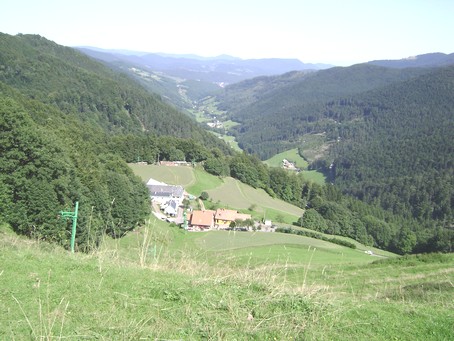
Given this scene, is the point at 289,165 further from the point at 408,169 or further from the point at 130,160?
the point at 130,160

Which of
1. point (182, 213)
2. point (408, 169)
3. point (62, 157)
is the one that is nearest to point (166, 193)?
point (182, 213)

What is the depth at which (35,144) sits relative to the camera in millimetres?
23406

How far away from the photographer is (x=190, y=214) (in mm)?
55469

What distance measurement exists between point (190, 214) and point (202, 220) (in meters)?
5.07

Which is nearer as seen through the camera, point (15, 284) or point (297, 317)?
point (297, 317)

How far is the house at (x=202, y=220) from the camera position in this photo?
4962 centimetres

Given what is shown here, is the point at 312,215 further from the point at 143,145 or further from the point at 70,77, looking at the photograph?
the point at 70,77

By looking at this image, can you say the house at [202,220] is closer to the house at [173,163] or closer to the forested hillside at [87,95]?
the house at [173,163]

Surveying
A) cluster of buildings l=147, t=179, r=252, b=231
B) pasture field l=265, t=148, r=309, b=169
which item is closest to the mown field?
cluster of buildings l=147, t=179, r=252, b=231

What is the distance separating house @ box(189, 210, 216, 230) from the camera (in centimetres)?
4962

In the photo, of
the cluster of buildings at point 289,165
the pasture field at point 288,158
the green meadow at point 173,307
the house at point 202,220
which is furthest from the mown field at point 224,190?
the pasture field at point 288,158

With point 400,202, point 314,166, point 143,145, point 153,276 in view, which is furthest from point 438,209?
point 153,276

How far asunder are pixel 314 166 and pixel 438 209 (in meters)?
64.6

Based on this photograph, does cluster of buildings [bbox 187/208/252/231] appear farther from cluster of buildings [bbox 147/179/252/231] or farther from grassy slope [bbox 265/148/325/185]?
grassy slope [bbox 265/148/325/185]
